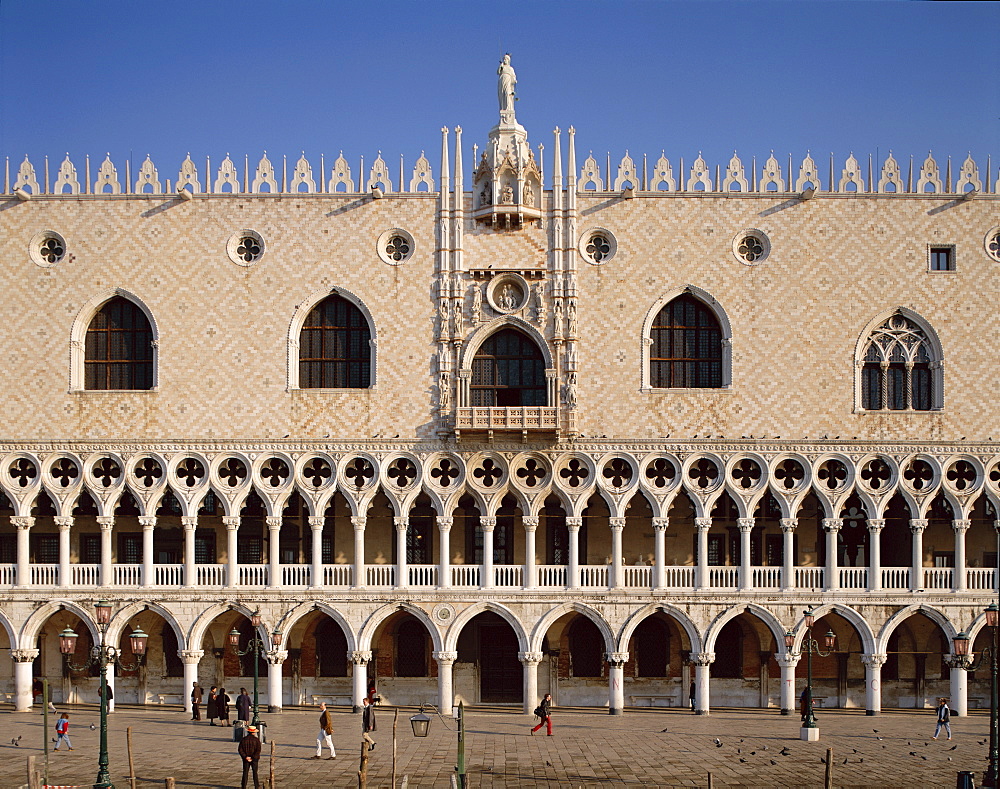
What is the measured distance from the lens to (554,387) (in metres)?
30.7

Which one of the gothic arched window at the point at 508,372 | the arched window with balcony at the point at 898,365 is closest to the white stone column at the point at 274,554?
the gothic arched window at the point at 508,372

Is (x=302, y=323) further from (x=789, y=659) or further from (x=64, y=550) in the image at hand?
(x=789, y=659)

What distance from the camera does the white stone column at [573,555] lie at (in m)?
30.9

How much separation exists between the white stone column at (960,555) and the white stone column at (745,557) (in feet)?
15.2

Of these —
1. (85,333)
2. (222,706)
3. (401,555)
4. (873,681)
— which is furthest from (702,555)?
(85,333)

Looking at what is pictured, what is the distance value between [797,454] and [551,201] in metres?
8.12

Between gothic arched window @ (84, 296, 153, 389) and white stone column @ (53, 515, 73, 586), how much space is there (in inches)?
125

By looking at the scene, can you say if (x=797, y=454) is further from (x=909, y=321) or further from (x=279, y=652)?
(x=279, y=652)

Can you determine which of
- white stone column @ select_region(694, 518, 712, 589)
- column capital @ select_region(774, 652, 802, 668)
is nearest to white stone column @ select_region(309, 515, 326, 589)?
white stone column @ select_region(694, 518, 712, 589)

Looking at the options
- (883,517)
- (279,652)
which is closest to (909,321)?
(883,517)

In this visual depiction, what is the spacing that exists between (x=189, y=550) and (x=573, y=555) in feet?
29.1

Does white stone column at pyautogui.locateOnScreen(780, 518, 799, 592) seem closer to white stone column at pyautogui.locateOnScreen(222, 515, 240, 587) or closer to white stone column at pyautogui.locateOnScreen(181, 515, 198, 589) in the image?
white stone column at pyautogui.locateOnScreen(222, 515, 240, 587)

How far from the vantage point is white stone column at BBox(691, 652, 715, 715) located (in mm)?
30547

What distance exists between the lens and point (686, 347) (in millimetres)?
31391
